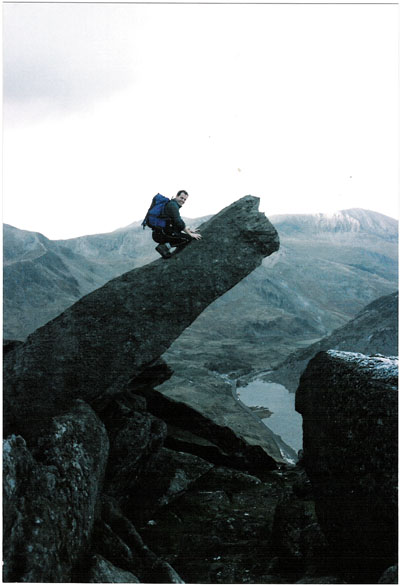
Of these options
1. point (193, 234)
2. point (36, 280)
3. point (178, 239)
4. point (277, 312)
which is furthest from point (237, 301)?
point (193, 234)

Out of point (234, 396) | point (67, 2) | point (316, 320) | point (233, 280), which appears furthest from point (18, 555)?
point (316, 320)

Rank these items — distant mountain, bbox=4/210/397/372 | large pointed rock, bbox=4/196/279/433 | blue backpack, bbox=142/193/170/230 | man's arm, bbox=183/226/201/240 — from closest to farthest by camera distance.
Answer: large pointed rock, bbox=4/196/279/433
blue backpack, bbox=142/193/170/230
man's arm, bbox=183/226/201/240
distant mountain, bbox=4/210/397/372

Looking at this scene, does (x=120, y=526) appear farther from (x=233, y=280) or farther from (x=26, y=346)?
(x=233, y=280)

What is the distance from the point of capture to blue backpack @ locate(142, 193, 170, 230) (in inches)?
443

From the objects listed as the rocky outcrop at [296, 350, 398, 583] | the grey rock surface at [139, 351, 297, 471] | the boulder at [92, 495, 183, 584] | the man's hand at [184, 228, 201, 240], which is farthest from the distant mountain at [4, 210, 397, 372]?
the rocky outcrop at [296, 350, 398, 583]

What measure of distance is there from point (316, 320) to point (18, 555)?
125 meters

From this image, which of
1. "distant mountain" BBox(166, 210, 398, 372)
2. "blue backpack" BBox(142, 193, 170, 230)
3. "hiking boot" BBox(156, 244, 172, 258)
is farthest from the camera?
"distant mountain" BBox(166, 210, 398, 372)

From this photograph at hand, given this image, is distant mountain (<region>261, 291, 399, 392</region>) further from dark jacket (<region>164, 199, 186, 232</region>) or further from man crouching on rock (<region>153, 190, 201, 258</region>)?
dark jacket (<region>164, 199, 186, 232</region>)

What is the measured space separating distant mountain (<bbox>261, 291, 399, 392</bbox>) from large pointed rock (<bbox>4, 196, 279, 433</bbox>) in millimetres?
28953

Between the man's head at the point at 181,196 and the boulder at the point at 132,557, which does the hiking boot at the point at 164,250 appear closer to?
the man's head at the point at 181,196

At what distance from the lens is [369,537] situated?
6293 millimetres

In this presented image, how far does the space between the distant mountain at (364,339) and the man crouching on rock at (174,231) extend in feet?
96.6

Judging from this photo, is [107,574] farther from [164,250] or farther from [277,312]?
[277,312]

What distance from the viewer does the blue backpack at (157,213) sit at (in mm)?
11250
